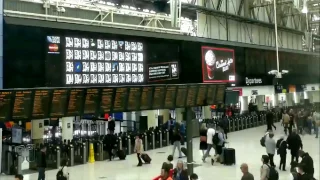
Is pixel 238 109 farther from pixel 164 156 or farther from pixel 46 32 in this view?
pixel 46 32

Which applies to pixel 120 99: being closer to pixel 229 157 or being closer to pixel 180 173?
pixel 180 173

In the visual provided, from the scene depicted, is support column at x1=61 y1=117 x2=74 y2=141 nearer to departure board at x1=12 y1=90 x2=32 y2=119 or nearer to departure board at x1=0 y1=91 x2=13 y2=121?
departure board at x1=12 y1=90 x2=32 y2=119

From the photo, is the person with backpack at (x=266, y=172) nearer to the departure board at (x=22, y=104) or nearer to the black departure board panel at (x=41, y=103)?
the black departure board panel at (x=41, y=103)

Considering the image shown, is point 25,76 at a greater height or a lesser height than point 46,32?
lesser

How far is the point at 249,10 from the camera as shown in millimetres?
27328

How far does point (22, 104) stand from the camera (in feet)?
26.7

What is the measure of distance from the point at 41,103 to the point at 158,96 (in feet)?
12.3

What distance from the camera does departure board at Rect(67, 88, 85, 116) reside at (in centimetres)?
929

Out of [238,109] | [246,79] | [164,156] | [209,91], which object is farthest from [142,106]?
[238,109]

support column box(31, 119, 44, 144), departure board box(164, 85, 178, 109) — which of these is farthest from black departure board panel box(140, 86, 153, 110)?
support column box(31, 119, 44, 144)

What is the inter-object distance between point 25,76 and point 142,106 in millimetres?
3267

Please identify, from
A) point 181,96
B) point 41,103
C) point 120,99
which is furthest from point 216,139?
point 41,103

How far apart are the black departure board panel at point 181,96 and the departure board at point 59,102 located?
350 cm

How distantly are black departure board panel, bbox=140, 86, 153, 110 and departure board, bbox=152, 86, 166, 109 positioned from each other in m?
0.14
